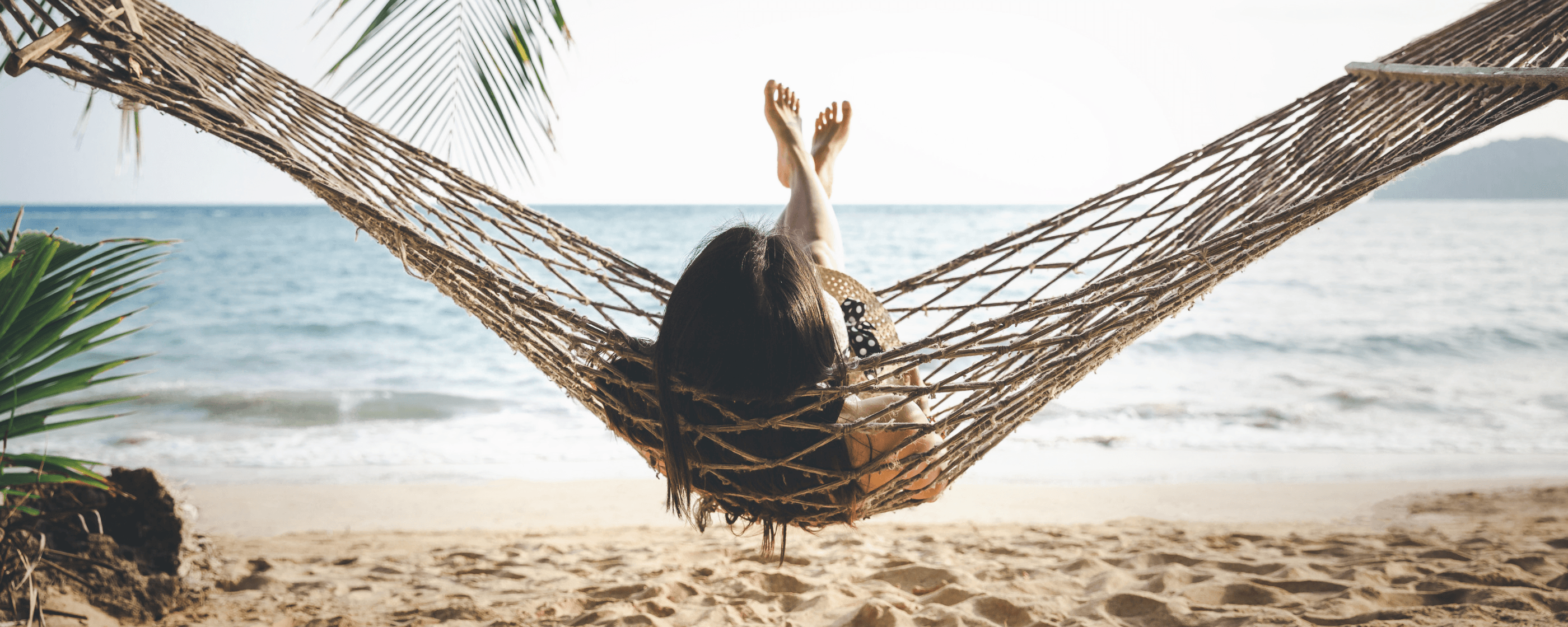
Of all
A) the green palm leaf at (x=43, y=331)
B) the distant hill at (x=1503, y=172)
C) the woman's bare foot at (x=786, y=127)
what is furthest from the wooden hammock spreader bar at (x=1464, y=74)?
the distant hill at (x=1503, y=172)

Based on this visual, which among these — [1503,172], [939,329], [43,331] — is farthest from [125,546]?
[1503,172]

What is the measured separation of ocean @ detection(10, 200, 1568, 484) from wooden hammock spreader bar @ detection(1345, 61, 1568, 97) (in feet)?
3.17

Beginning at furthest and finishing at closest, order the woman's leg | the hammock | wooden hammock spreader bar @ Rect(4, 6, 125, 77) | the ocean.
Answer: the ocean → the woman's leg → the hammock → wooden hammock spreader bar @ Rect(4, 6, 125, 77)

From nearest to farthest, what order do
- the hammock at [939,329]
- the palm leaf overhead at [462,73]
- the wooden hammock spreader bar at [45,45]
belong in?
the wooden hammock spreader bar at [45,45] → the hammock at [939,329] → the palm leaf overhead at [462,73]

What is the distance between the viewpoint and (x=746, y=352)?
0.98 m

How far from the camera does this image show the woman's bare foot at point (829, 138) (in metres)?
1.98

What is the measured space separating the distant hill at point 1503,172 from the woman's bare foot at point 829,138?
2663cm

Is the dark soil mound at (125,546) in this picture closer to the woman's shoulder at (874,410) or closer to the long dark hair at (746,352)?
the long dark hair at (746,352)

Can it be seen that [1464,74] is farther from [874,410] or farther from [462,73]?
[462,73]

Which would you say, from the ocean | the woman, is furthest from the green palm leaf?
the woman

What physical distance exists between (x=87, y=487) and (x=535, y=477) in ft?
5.42

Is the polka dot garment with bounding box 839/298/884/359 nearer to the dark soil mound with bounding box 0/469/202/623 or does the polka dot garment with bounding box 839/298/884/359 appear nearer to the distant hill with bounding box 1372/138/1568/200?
the dark soil mound with bounding box 0/469/202/623

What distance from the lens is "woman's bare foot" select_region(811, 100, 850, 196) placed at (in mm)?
1983

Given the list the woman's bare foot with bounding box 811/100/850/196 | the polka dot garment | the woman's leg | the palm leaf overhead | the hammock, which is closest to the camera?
the hammock
